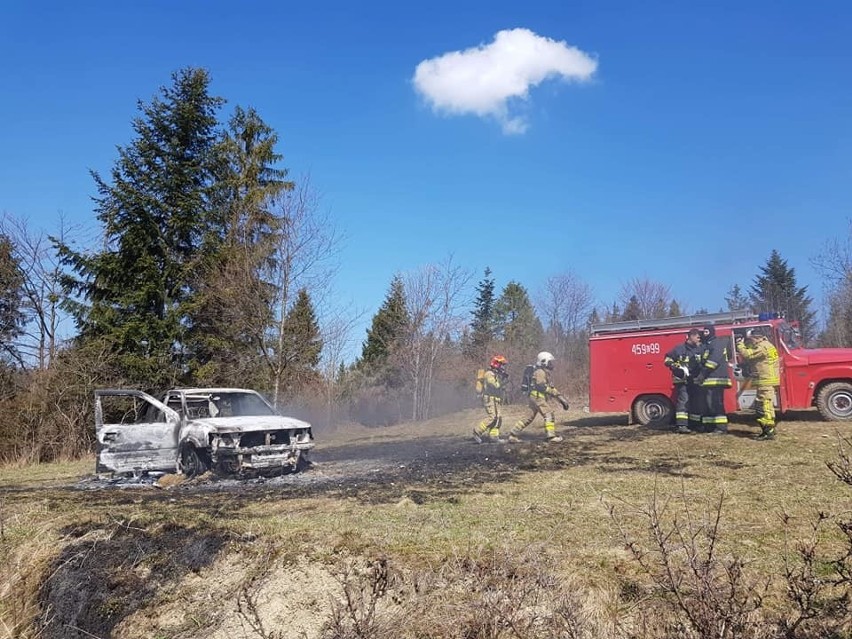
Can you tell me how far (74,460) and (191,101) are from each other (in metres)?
13.6

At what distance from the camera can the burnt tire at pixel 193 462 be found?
9.59 meters

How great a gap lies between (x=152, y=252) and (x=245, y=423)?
1434 cm

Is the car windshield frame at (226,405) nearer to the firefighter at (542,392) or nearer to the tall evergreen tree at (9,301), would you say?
the firefighter at (542,392)

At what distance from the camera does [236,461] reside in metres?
9.22

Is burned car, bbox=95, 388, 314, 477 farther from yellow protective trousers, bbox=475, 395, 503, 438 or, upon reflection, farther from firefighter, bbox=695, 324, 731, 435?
firefighter, bbox=695, 324, 731, 435

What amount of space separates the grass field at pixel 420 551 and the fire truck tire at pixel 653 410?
4.16m

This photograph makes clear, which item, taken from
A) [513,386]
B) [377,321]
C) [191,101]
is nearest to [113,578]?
[191,101]

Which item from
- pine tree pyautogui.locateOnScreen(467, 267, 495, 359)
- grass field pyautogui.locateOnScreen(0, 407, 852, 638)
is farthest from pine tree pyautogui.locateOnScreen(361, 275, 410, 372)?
grass field pyautogui.locateOnScreen(0, 407, 852, 638)

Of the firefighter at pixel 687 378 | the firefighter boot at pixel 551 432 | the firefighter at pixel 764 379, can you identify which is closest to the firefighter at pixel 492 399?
the firefighter boot at pixel 551 432

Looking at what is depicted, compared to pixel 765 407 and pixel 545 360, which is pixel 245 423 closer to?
pixel 545 360

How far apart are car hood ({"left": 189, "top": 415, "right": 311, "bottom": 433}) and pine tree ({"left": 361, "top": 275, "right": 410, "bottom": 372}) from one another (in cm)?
1844

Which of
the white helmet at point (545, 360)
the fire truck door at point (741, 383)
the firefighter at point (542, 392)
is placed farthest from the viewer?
the white helmet at point (545, 360)

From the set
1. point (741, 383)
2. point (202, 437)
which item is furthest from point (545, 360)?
point (202, 437)

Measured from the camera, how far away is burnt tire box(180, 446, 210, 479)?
31.4 feet
